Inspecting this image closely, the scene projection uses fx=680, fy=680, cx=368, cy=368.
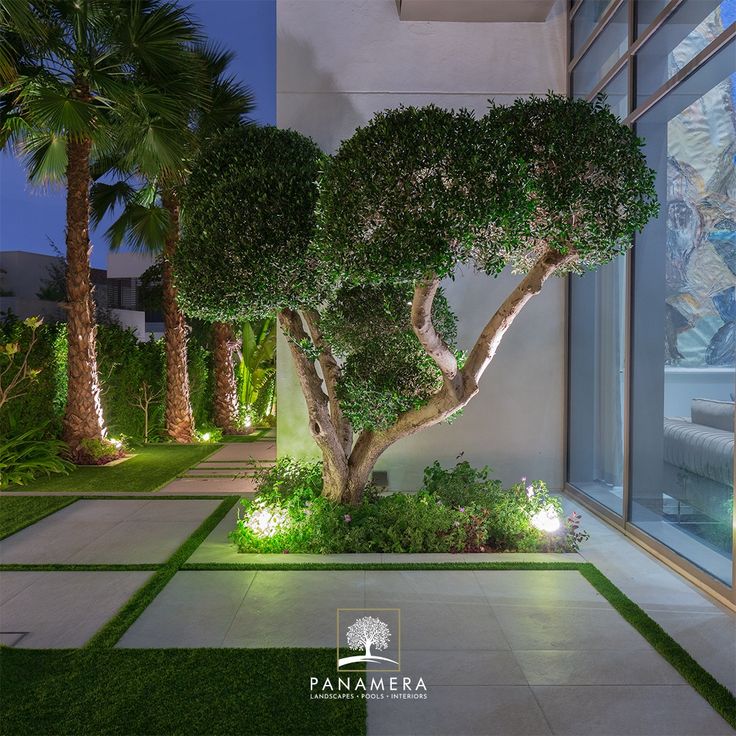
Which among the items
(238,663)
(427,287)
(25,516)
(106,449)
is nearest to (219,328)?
(106,449)

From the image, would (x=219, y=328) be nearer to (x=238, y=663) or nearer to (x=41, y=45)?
(x=41, y=45)

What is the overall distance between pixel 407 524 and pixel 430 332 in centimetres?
168

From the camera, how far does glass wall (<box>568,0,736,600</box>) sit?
449 cm

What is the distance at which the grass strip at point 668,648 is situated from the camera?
3031 millimetres

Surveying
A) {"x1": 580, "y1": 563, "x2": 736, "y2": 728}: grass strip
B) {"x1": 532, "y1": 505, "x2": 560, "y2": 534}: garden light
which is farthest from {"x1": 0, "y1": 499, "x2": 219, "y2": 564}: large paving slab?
{"x1": 580, "y1": 563, "x2": 736, "y2": 728}: grass strip

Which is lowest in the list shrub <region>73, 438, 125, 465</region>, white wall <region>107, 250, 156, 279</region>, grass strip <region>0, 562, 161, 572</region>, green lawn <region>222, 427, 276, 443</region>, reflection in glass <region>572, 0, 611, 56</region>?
green lawn <region>222, 427, 276, 443</region>

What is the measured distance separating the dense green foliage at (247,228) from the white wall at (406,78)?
2.10 m

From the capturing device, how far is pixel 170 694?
3.09 metres

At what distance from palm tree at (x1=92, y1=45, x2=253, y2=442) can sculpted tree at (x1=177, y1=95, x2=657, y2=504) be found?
3721 mm

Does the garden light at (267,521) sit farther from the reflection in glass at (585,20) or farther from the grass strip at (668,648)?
the reflection in glass at (585,20)

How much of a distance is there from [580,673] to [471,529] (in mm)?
2193

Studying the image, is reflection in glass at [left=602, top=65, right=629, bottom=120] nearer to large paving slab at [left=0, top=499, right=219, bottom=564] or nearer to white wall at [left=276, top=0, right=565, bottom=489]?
white wall at [left=276, top=0, right=565, bottom=489]

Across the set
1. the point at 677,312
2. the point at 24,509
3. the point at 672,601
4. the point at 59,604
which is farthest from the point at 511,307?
the point at 24,509

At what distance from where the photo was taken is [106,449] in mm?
9609
